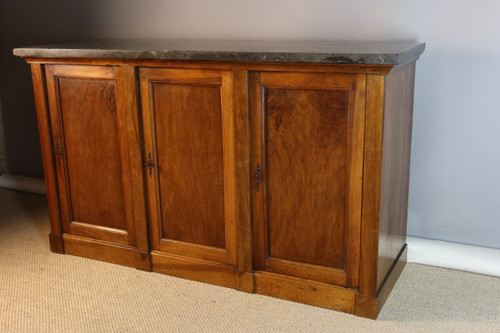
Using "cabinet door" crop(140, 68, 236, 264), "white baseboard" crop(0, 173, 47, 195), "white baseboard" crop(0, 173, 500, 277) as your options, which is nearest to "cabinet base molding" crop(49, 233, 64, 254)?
"cabinet door" crop(140, 68, 236, 264)

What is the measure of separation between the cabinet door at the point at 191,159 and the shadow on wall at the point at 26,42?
1.10 m

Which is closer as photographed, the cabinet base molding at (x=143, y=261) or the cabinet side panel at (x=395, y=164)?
the cabinet side panel at (x=395, y=164)

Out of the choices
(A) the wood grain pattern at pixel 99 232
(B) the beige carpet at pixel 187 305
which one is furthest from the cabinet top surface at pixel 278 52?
(B) the beige carpet at pixel 187 305

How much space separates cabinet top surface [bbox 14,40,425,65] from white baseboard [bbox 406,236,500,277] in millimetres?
867

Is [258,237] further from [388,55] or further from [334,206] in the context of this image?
[388,55]

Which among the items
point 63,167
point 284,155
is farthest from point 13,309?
point 284,155

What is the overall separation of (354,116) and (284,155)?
317 mm

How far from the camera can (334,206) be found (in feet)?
7.13

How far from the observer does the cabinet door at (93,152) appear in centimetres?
250

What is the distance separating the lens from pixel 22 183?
3.67 meters

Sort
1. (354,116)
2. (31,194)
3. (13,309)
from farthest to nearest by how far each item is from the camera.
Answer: (31,194)
(13,309)
(354,116)

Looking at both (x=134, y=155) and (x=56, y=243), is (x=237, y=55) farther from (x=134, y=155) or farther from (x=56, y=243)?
(x=56, y=243)

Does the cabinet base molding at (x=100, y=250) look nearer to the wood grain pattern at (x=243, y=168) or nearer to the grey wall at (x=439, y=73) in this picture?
the wood grain pattern at (x=243, y=168)

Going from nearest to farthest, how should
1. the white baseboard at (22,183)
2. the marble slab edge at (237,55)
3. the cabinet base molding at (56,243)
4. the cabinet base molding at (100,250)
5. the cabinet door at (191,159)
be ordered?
the marble slab edge at (237,55), the cabinet door at (191,159), the cabinet base molding at (100,250), the cabinet base molding at (56,243), the white baseboard at (22,183)
